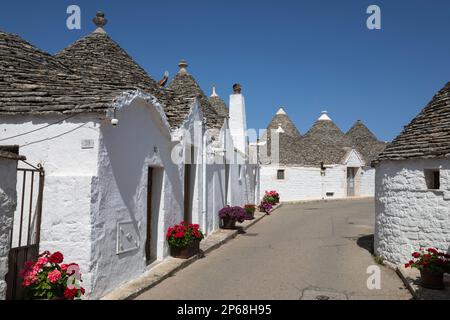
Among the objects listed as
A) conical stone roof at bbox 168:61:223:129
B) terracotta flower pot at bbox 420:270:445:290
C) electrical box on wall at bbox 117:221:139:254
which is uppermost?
conical stone roof at bbox 168:61:223:129

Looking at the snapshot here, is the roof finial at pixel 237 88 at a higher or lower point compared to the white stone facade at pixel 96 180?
higher

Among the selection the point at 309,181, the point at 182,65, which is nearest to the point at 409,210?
the point at 182,65

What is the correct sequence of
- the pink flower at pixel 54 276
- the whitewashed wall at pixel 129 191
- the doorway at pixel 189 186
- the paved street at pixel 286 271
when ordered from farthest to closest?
the doorway at pixel 189 186 < the paved street at pixel 286 271 < the whitewashed wall at pixel 129 191 < the pink flower at pixel 54 276

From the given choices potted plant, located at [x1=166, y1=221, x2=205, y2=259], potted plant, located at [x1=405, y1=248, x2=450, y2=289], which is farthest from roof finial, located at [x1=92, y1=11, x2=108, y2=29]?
potted plant, located at [x1=405, y1=248, x2=450, y2=289]

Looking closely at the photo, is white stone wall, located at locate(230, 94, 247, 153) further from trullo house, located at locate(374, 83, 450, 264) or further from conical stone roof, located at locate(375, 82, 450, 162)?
trullo house, located at locate(374, 83, 450, 264)

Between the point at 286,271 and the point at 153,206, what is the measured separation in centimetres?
323

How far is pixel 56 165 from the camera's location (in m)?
6.10

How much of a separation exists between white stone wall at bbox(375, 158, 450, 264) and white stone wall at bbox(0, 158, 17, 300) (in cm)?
767

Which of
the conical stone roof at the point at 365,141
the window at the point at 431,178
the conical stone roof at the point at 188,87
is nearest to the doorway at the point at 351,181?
the conical stone roof at the point at 365,141

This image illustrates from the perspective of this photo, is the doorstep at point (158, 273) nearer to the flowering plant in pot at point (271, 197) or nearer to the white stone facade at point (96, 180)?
the white stone facade at point (96, 180)

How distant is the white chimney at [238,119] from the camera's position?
1973 centimetres

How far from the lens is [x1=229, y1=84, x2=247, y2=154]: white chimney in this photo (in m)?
19.7

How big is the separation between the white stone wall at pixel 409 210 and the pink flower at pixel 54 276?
7.08 m

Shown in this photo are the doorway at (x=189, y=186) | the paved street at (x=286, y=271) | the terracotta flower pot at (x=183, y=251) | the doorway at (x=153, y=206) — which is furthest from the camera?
the doorway at (x=189, y=186)
